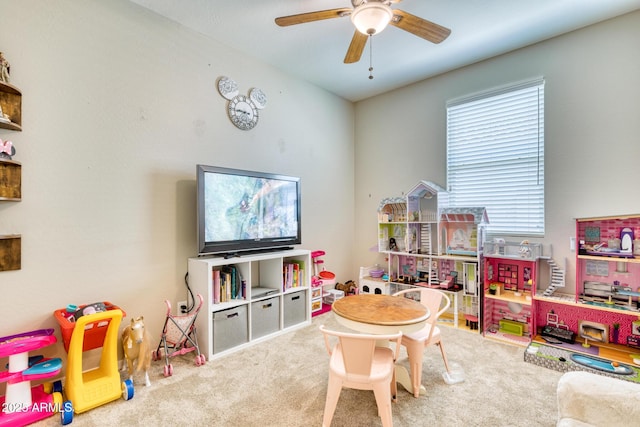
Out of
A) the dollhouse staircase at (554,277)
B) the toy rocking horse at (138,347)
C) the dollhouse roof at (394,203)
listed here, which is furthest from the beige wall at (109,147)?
the dollhouse staircase at (554,277)

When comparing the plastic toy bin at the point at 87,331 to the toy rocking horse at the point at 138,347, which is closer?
the plastic toy bin at the point at 87,331

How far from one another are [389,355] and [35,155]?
2823mm

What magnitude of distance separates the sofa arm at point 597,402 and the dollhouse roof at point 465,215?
201 cm

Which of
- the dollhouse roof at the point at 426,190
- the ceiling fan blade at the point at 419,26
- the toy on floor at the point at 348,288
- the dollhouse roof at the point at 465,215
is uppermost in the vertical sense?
the ceiling fan blade at the point at 419,26

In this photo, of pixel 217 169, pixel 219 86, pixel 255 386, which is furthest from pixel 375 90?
pixel 255 386

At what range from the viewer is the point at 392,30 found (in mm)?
2898

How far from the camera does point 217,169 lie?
287 centimetres

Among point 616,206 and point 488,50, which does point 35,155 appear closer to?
point 488,50

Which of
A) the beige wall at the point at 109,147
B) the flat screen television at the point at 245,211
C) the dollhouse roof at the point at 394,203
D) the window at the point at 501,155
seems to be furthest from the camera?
the dollhouse roof at the point at 394,203

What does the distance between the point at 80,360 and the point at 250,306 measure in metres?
1.34

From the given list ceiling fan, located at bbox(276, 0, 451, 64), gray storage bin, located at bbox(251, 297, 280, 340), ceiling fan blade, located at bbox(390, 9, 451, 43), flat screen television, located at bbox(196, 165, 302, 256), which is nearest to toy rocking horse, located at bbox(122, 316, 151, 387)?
flat screen television, located at bbox(196, 165, 302, 256)

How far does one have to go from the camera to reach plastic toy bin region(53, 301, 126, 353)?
2.01 m

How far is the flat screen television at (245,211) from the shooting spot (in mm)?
2816

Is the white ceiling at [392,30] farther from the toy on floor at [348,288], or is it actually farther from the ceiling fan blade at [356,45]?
the toy on floor at [348,288]
